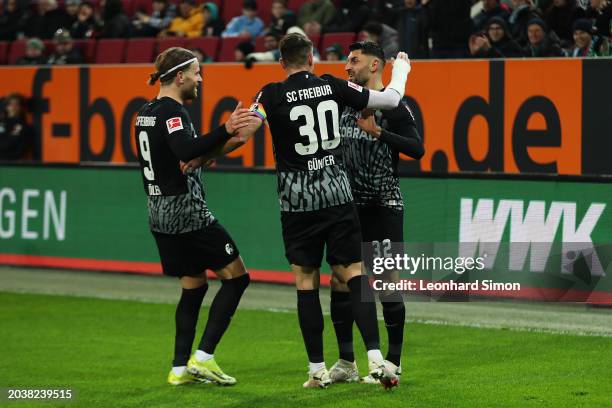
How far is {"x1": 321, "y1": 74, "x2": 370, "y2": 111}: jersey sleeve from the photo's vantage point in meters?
7.55

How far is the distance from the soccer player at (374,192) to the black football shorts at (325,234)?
1.21 ft

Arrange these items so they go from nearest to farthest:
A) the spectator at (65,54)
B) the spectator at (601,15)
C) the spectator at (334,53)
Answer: the spectator at (601,15) → the spectator at (334,53) → the spectator at (65,54)

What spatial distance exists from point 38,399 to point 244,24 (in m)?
10.1

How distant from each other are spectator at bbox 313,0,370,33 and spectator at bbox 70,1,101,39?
4.63 metres

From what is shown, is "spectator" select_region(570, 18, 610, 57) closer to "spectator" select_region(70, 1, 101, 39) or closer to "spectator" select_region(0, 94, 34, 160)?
"spectator" select_region(0, 94, 34, 160)

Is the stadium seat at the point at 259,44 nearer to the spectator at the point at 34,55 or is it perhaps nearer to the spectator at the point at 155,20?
the spectator at the point at 155,20

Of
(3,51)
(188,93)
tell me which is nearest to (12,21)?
(3,51)

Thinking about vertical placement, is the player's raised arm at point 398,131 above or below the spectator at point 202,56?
below

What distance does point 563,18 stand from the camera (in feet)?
44.3

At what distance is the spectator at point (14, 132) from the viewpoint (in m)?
16.1

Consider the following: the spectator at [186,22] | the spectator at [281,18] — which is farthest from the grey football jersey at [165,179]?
the spectator at [186,22]

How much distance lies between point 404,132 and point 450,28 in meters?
5.84

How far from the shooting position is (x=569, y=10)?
44.1 feet

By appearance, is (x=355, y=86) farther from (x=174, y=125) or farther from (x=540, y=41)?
(x=540, y=41)
